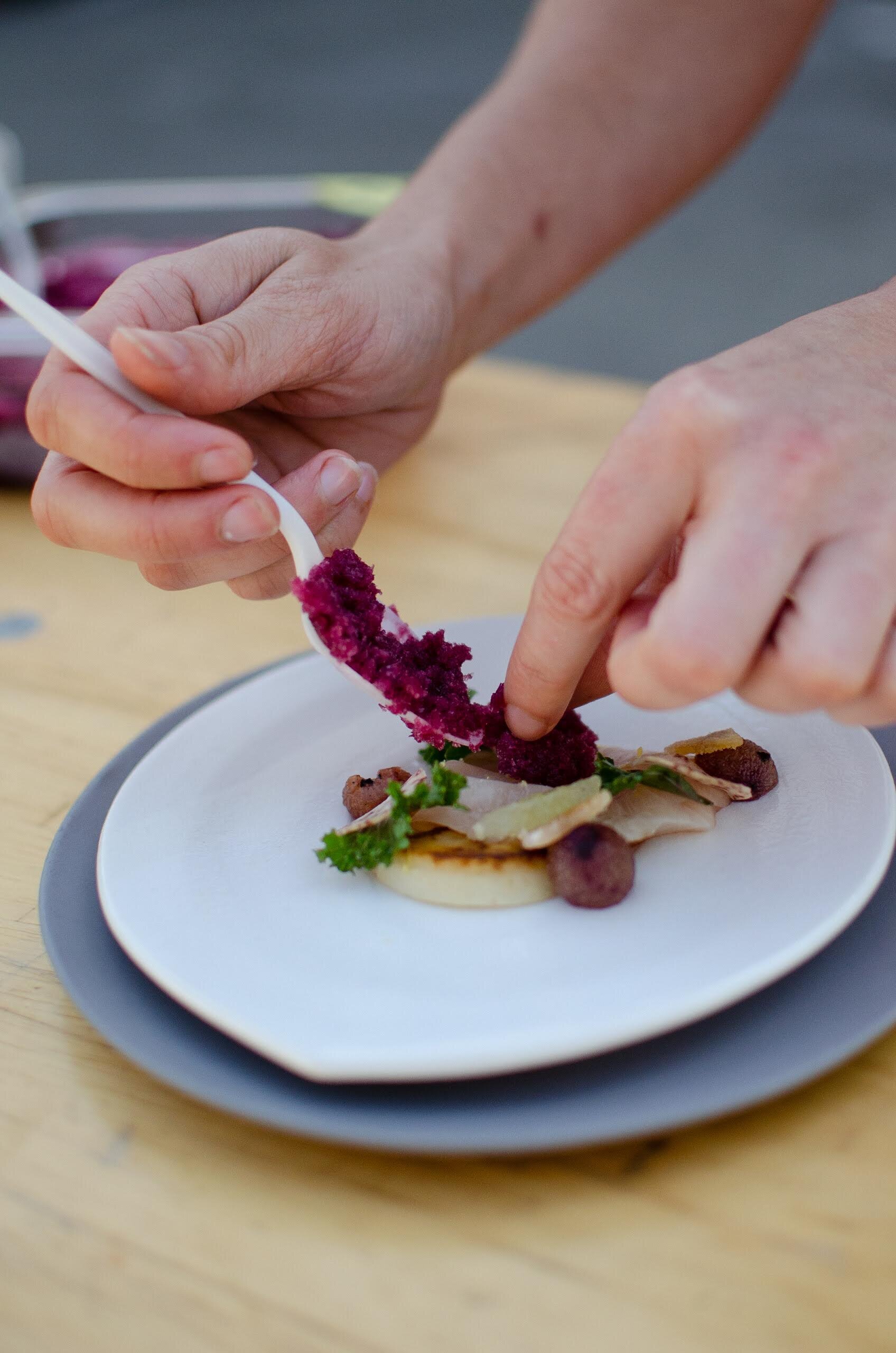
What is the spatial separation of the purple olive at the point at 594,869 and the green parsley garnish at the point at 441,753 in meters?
0.31

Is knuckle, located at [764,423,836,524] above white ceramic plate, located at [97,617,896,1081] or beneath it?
above

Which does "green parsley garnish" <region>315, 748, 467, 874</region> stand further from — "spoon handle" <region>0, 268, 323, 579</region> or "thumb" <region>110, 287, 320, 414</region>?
"thumb" <region>110, 287, 320, 414</region>

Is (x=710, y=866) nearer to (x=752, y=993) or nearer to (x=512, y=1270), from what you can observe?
(x=752, y=993)

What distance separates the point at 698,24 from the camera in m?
2.74

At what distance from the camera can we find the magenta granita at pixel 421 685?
1.54 meters

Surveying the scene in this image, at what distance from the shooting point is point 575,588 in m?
1.35

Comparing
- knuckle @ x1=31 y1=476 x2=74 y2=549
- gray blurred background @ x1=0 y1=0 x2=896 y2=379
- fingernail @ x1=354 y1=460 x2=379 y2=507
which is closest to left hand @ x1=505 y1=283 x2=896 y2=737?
fingernail @ x1=354 y1=460 x2=379 y2=507

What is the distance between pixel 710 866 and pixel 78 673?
1.30 meters

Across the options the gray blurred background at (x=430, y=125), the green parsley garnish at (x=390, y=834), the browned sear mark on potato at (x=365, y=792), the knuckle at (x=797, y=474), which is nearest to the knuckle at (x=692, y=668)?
the knuckle at (x=797, y=474)

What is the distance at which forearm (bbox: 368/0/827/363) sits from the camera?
8.34 feet

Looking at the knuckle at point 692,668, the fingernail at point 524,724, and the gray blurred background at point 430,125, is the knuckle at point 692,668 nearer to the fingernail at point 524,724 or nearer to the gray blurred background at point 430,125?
the fingernail at point 524,724

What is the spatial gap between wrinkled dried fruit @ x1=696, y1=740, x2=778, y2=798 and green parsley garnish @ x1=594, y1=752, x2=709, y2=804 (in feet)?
0.15

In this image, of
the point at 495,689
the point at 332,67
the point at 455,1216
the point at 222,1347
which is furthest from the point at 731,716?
the point at 332,67

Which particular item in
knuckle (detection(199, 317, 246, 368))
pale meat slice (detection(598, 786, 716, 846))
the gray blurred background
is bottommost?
the gray blurred background
